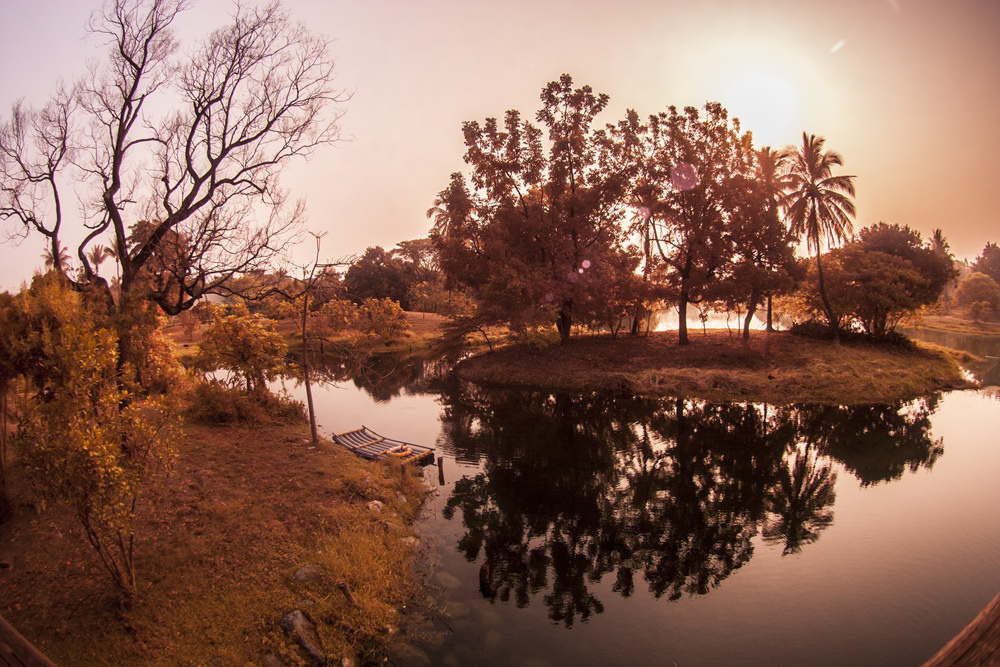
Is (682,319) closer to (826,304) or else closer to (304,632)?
(826,304)

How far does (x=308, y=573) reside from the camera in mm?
8945

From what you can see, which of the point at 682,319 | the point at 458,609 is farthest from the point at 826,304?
the point at 458,609

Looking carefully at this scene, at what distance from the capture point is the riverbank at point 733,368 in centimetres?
2439

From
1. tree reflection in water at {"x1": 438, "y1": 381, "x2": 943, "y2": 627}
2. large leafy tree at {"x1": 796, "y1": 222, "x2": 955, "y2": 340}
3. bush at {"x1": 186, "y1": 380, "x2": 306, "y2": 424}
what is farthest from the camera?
large leafy tree at {"x1": 796, "y1": 222, "x2": 955, "y2": 340}

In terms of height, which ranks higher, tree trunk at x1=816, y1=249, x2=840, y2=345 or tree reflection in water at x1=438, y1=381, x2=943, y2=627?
tree trunk at x1=816, y1=249, x2=840, y2=345

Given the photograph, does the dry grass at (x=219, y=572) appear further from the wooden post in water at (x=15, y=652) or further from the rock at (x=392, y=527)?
the wooden post in water at (x=15, y=652)

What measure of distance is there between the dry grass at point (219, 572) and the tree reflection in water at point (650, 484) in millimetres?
2353

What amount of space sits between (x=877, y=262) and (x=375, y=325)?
41.2 metres

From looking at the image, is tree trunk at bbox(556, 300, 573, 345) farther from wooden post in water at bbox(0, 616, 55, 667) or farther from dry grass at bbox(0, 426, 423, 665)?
wooden post in water at bbox(0, 616, 55, 667)

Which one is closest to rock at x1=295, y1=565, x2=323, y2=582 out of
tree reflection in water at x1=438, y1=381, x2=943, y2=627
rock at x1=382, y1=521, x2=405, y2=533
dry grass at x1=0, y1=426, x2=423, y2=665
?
dry grass at x1=0, y1=426, x2=423, y2=665

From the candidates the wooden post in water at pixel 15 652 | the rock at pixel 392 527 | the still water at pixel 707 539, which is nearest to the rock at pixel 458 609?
the still water at pixel 707 539

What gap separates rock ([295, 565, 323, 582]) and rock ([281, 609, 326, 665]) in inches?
32.6

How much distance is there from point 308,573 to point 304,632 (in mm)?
1339

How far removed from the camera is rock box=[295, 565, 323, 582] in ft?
29.0
